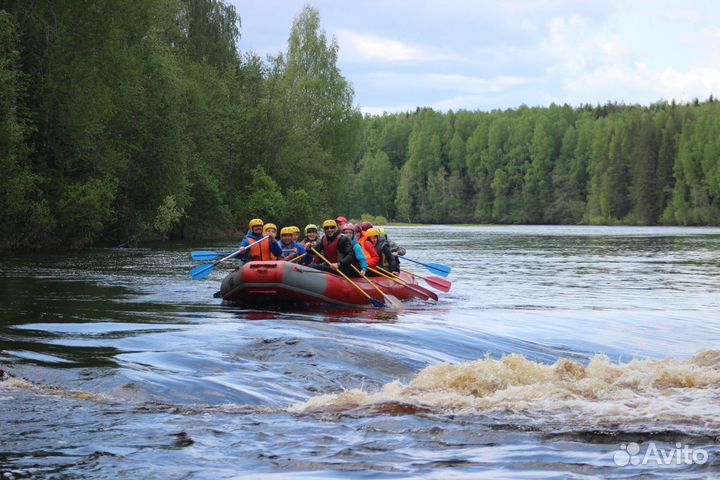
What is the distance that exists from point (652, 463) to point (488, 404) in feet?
6.00

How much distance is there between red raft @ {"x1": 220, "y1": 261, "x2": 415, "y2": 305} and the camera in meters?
14.8

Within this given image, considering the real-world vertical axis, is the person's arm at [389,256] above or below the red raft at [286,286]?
above

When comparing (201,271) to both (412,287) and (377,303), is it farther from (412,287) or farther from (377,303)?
(412,287)

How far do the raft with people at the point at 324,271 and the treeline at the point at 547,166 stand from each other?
81615mm

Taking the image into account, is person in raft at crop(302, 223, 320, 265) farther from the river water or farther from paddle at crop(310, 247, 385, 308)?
the river water

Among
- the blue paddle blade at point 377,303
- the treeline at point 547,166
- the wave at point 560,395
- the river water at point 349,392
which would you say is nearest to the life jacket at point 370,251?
the blue paddle blade at point 377,303

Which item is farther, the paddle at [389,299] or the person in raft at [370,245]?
the person in raft at [370,245]

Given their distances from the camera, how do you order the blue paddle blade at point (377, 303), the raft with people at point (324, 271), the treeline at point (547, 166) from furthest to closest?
the treeline at point (547, 166) → the blue paddle blade at point (377, 303) → the raft with people at point (324, 271)

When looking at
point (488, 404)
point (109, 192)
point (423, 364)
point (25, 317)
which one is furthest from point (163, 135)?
point (488, 404)

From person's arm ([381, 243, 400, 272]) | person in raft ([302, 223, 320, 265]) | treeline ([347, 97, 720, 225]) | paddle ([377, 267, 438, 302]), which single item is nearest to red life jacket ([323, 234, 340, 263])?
person in raft ([302, 223, 320, 265])

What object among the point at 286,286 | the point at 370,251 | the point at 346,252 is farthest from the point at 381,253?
the point at 286,286

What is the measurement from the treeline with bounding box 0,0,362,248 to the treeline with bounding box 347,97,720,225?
164ft

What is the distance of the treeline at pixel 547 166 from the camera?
103m

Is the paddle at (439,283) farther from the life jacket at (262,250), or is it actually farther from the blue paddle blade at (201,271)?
the blue paddle blade at (201,271)
